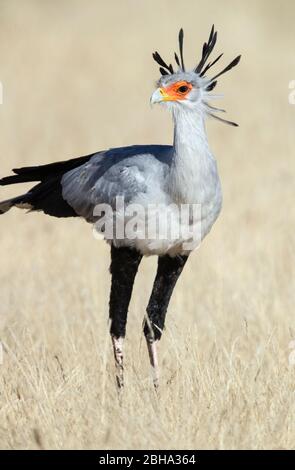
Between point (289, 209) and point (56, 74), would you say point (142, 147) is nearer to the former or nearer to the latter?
point (289, 209)

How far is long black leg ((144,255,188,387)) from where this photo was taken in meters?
5.48

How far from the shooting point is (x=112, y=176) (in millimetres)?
5406

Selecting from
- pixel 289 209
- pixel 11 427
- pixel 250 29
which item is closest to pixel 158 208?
pixel 11 427

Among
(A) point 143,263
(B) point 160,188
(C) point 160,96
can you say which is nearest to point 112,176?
(B) point 160,188

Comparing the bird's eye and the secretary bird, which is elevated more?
the bird's eye

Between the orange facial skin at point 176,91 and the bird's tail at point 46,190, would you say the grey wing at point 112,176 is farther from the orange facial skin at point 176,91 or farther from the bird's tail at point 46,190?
the orange facial skin at point 176,91

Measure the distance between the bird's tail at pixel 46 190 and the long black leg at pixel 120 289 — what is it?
0.65m

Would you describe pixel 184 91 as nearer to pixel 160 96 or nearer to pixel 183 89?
pixel 183 89

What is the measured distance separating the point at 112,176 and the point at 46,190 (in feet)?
2.34

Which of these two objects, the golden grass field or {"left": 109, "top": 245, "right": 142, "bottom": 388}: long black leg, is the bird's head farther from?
the golden grass field

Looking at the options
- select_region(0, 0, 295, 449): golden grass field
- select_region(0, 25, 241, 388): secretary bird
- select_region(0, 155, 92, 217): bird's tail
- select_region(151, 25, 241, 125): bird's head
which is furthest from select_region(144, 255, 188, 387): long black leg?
select_region(151, 25, 241, 125): bird's head

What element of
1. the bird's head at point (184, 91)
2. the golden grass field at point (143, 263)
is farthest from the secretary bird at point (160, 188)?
the golden grass field at point (143, 263)

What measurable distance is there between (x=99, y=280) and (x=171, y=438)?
4111 millimetres

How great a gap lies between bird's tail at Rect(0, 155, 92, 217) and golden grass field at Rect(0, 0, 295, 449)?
825mm
